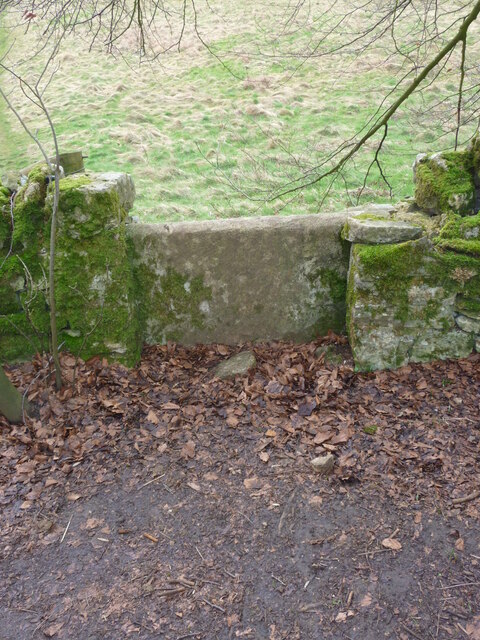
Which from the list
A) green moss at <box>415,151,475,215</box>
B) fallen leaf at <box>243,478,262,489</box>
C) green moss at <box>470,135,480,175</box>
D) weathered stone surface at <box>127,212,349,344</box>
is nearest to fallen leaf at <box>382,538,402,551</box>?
fallen leaf at <box>243,478,262,489</box>

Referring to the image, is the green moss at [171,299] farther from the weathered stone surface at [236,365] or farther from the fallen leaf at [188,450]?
the fallen leaf at [188,450]

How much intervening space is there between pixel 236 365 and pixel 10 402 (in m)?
1.67

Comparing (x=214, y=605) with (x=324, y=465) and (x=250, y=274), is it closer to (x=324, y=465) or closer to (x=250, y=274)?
(x=324, y=465)

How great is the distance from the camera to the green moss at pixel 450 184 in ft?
12.7

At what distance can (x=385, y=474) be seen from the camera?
3152 millimetres

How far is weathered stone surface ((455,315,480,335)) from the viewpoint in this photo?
381 cm

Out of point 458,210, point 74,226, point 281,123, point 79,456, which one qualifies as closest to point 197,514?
point 79,456

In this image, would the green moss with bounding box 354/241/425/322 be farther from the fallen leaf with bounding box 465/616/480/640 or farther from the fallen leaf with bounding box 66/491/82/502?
the fallen leaf with bounding box 66/491/82/502

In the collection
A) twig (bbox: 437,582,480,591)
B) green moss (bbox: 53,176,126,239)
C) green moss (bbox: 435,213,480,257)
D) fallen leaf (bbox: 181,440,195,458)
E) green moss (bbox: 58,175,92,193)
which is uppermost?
green moss (bbox: 58,175,92,193)

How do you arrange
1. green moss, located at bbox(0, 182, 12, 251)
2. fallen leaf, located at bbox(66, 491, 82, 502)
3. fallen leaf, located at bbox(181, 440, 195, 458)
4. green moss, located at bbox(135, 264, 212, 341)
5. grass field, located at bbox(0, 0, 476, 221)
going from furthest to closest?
grass field, located at bbox(0, 0, 476, 221), green moss, located at bbox(135, 264, 212, 341), green moss, located at bbox(0, 182, 12, 251), fallen leaf, located at bbox(181, 440, 195, 458), fallen leaf, located at bbox(66, 491, 82, 502)

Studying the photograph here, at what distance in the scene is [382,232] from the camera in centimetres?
378

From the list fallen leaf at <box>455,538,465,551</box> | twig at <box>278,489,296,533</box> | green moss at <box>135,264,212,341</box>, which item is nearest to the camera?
fallen leaf at <box>455,538,465,551</box>

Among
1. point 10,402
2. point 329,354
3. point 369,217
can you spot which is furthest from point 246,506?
point 369,217

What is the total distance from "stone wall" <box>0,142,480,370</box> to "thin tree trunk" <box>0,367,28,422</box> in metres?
0.52
